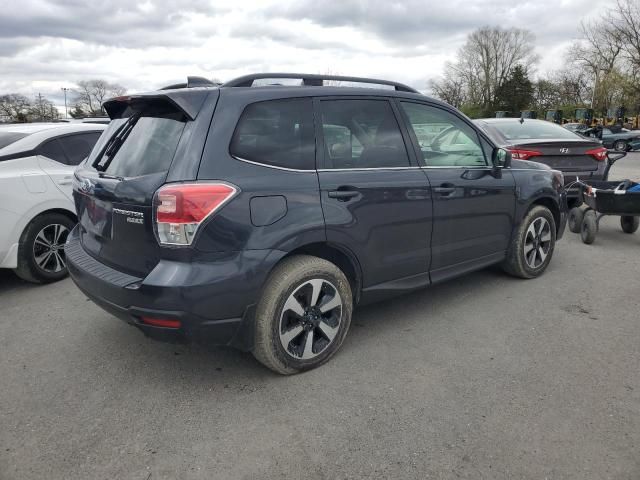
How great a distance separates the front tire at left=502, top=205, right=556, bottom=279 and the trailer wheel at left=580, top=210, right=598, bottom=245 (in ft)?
5.42

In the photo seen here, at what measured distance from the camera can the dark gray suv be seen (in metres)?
2.72

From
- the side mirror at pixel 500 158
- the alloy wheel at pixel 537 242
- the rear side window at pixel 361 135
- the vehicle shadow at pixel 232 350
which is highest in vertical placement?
the rear side window at pixel 361 135

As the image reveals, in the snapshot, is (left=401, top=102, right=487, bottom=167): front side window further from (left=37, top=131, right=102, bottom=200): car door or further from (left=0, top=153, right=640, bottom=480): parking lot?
(left=37, top=131, right=102, bottom=200): car door

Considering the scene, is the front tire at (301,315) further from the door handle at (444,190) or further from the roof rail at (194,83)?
the roof rail at (194,83)

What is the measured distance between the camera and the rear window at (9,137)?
16.5 feet

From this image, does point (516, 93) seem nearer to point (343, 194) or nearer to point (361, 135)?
point (361, 135)

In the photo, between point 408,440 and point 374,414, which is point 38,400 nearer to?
point 374,414

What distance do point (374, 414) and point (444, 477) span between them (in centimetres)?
56

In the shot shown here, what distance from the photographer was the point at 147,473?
2352mm

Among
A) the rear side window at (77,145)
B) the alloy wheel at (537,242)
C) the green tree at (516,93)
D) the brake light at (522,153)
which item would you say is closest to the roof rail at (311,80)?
the alloy wheel at (537,242)

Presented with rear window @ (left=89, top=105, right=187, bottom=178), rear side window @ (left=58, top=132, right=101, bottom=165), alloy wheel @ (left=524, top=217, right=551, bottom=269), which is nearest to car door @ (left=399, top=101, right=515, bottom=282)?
alloy wheel @ (left=524, top=217, right=551, bottom=269)

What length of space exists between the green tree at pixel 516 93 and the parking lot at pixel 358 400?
7505 centimetres

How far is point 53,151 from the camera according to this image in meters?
5.29

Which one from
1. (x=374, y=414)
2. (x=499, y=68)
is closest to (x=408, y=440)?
(x=374, y=414)
